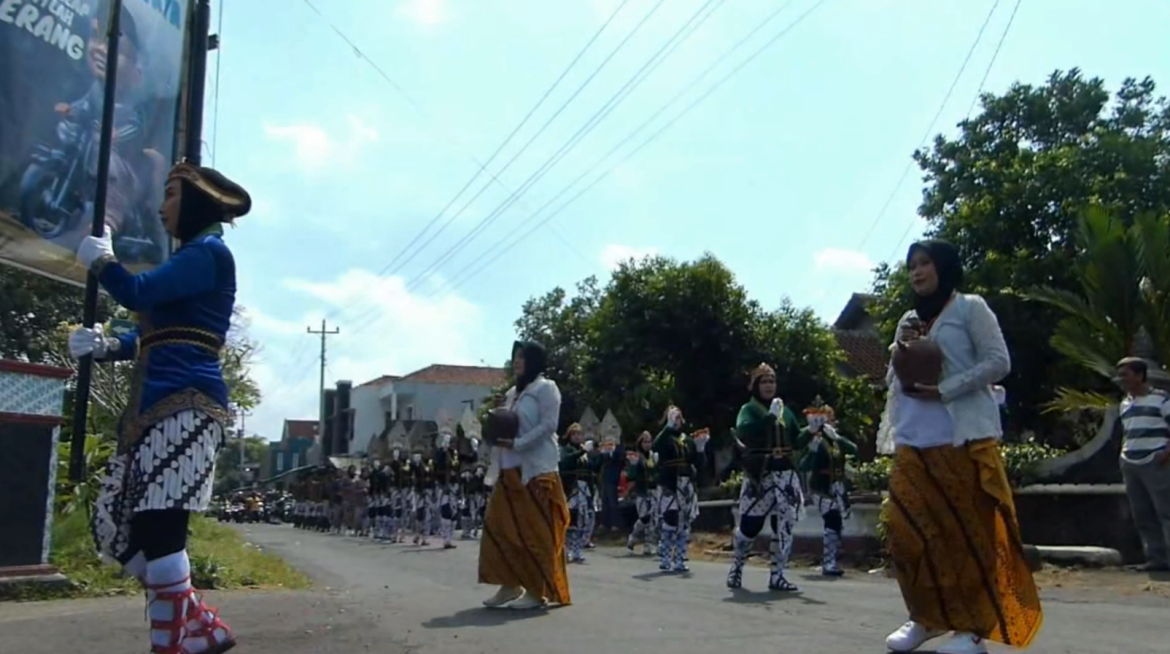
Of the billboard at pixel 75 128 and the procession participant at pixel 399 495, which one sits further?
the procession participant at pixel 399 495

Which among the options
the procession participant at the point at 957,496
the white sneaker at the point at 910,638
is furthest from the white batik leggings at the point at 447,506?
the procession participant at the point at 957,496

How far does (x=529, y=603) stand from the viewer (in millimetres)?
8492

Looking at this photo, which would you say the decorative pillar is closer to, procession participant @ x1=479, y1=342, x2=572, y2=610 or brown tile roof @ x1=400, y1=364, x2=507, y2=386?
procession participant @ x1=479, y1=342, x2=572, y2=610

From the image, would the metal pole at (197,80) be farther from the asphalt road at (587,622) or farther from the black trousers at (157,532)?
the black trousers at (157,532)

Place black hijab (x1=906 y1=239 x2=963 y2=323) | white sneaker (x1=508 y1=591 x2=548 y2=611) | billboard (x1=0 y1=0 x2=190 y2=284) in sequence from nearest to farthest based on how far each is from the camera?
black hijab (x1=906 y1=239 x2=963 y2=323) < white sneaker (x1=508 y1=591 x2=548 y2=611) < billboard (x1=0 y1=0 x2=190 y2=284)

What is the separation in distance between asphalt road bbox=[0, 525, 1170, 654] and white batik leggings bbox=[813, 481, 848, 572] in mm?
1911

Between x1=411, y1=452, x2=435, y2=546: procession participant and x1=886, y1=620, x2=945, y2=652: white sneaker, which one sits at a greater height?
x1=411, y1=452, x2=435, y2=546: procession participant

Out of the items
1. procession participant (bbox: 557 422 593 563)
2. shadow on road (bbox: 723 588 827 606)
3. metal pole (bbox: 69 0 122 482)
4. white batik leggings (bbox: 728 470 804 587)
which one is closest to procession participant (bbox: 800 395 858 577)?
white batik leggings (bbox: 728 470 804 587)

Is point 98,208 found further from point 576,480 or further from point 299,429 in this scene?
point 299,429

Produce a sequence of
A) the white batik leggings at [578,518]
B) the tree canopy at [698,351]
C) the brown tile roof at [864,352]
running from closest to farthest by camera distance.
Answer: the white batik leggings at [578,518] < the tree canopy at [698,351] < the brown tile roof at [864,352]

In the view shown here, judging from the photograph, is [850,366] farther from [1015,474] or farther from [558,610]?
[558,610]

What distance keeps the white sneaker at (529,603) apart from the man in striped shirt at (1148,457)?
5.64 metres

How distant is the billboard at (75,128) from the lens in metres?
11.8

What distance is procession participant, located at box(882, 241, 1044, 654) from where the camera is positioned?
201 inches
